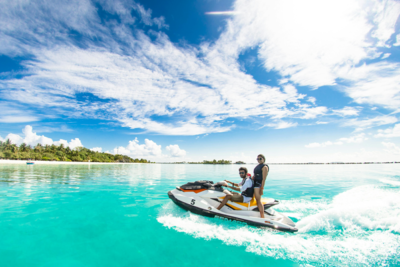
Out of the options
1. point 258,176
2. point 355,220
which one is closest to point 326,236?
point 355,220

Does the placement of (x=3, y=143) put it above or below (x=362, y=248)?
above

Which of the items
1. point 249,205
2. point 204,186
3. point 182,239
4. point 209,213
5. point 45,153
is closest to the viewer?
point 182,239

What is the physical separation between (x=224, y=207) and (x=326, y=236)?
305 centimetres

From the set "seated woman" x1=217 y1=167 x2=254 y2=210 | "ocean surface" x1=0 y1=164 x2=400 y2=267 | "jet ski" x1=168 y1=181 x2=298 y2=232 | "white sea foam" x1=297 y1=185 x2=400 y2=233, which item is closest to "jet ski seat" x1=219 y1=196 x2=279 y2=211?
"jet ski" x1=168 y1=181 x2=298 y2=232

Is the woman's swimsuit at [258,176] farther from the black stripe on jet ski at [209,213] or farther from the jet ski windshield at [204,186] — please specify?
the jet ski windshield at [204,186]

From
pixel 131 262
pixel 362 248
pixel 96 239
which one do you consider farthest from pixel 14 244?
pixel 362 248

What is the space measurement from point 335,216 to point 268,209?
226 cm

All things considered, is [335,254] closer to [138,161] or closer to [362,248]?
[362,248]

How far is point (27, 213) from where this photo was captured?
22.1 ft

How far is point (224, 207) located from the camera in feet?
21.3

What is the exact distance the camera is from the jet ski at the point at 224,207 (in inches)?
221

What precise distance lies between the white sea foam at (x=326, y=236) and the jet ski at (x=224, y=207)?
23cm

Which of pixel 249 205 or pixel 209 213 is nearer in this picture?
pixel 249 205

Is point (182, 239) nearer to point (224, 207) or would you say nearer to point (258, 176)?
point (224, 207)
